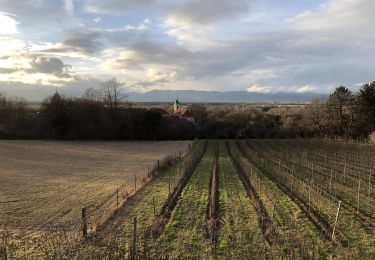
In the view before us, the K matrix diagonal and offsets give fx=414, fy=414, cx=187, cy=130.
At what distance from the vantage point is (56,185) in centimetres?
2778

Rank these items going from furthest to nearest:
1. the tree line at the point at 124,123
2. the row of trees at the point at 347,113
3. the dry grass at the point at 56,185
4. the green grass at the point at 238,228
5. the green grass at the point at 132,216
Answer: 1. the tree line at the point at 124,123
2. the row of trees at the point at 347,113
3. the dry grass at the point at 56,185
4. the green grass at the point at 132,216
5. the green grass at the point at 238,228

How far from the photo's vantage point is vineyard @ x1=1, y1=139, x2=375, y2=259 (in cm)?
1259

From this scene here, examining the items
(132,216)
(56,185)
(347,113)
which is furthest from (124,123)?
(132,216)

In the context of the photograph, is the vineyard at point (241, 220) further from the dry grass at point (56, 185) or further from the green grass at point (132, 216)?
the dry grass at point (56, 185)

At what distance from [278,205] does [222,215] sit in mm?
2927

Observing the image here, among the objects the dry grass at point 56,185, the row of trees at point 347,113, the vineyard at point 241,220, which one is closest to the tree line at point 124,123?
the row of trees at point 347,113

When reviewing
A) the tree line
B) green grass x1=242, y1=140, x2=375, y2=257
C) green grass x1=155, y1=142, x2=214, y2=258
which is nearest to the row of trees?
the tree line

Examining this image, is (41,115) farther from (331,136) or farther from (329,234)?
(329,234)

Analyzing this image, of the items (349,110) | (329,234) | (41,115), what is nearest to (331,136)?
(349,110)

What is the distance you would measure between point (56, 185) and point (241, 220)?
16.0m

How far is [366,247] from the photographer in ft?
42.3

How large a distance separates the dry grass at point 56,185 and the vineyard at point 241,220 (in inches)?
99.5

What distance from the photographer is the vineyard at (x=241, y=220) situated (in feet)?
41.3

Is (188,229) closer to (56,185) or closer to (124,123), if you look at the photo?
(56,185)
